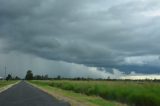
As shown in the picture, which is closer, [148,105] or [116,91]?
[148,105]

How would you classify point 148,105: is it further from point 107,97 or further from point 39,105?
point 107,97

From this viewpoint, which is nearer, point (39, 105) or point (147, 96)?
point (39, 105)

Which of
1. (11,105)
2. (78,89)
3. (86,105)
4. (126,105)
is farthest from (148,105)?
(78,89)

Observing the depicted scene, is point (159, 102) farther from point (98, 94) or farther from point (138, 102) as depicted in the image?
point (98, 94)

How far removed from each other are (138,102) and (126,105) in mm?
1149

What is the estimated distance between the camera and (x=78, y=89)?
240 feet

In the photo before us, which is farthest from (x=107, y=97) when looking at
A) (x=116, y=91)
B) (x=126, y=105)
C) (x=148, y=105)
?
(x=148, y=105)

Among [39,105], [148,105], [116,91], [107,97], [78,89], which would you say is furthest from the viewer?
[78,89]

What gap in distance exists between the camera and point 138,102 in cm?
3434

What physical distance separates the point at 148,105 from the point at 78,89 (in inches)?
1645

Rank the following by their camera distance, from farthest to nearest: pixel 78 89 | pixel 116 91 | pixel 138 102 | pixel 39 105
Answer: pixel 78 89
pixel 116 91
pixel 138 102
pixel 39 105

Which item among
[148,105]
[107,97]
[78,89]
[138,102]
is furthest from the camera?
[78,89]

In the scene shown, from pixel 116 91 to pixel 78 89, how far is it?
29493 millimetres

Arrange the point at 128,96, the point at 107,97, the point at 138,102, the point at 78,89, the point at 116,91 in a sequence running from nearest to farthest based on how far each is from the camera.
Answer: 1. the point at 138,102
2. the point at 128,96
3. the point at 116,91
4. the point at 107,97
5. the point at 78,89
